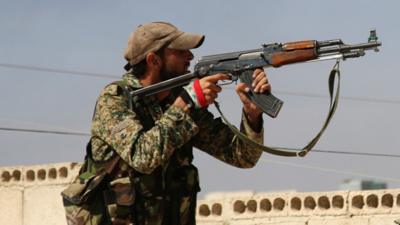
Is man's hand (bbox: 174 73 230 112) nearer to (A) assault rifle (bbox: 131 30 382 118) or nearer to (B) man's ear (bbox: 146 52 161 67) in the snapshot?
(A) assault rifle (bbox: 131 30 382 118)

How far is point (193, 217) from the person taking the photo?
18.6ft

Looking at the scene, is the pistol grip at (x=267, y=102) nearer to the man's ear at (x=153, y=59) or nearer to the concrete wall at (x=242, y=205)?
the man's ear at (x=153, y=59)

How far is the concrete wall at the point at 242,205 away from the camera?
10438mm

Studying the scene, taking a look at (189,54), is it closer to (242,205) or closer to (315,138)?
(315,138)

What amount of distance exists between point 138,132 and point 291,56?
2.62 ft

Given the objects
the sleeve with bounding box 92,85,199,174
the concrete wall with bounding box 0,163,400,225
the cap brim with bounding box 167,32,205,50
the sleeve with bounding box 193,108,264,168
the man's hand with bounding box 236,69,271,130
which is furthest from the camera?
the concrete wall with bounding box 0,163,400,225

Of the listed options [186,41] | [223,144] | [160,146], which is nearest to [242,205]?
[223,144]

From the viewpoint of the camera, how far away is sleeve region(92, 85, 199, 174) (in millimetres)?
5188

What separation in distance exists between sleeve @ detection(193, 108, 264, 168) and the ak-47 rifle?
0.59 feet

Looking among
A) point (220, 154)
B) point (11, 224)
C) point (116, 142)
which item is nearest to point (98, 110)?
point (116, 142)

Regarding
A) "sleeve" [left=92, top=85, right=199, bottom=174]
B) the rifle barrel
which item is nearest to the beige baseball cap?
"sleeve" [left=92, top=85, right=199, bottom=174]

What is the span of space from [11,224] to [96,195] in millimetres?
7957

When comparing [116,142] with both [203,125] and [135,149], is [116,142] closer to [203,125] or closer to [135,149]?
[135,149]

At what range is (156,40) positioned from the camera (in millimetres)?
5547
